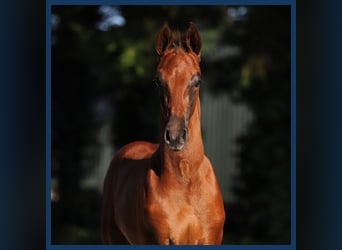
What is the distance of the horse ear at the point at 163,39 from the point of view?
3.21 meters

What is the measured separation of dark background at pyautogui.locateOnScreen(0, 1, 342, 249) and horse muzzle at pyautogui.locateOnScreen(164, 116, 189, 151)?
71 centimetres

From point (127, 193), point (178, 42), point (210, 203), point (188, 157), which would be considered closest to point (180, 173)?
point (188, 157)

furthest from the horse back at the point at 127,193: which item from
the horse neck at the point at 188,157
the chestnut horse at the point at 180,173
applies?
the horse neck at the point at 188,157

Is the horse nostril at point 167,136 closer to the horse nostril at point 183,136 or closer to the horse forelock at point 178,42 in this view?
the horse nostril at point 183,136

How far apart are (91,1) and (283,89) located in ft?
16.7

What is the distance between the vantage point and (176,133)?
3006 mm

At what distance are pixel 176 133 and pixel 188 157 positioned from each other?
7.8 inches

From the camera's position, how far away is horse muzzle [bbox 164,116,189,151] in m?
3.00

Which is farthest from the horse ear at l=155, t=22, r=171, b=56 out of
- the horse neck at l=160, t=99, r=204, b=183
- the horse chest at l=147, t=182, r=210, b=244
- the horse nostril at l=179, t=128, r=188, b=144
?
the horse chest at l=147, t=182, r=210, b=244

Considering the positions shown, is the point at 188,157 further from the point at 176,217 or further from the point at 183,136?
the point at 176,217
